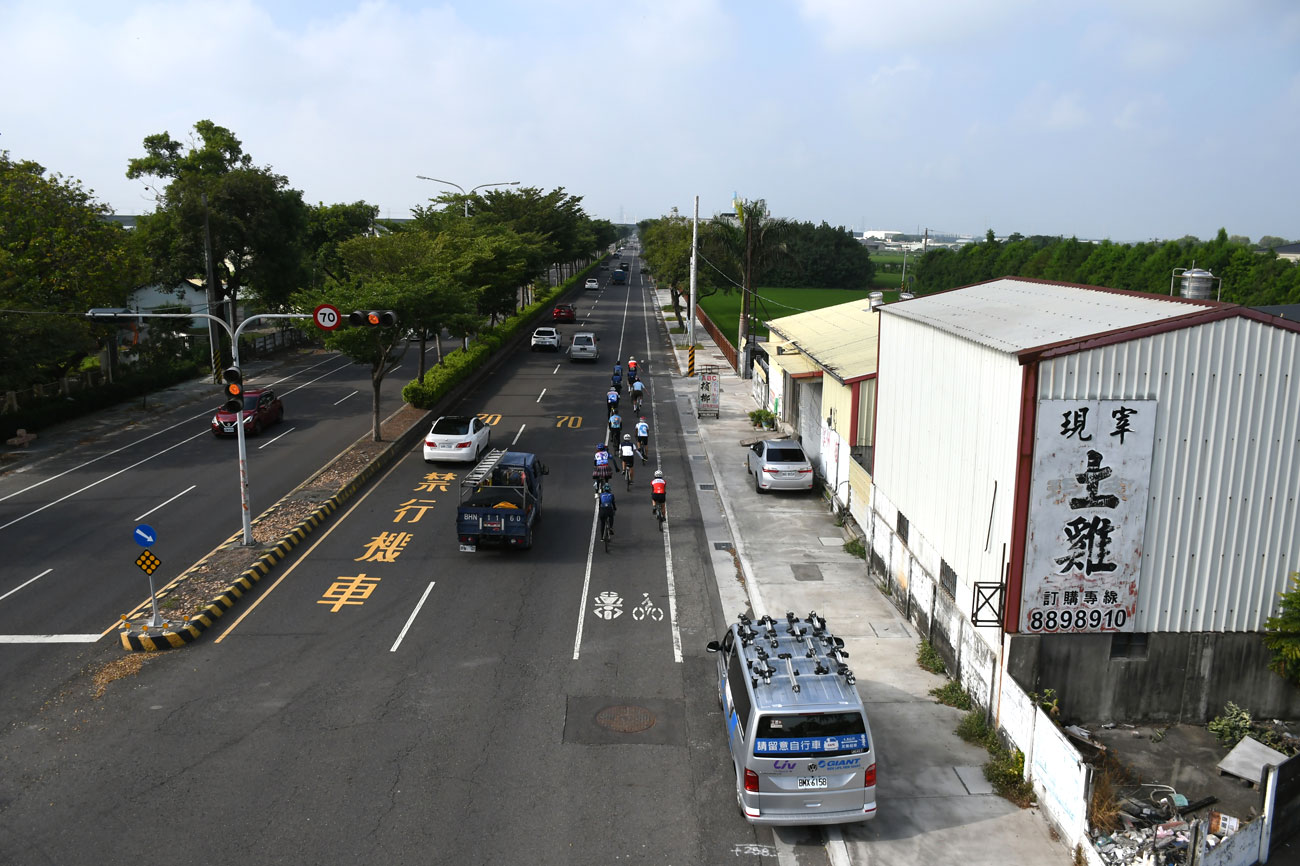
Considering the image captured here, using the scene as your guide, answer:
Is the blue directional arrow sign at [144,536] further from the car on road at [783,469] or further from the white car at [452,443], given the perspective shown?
the car on road at [783,469]

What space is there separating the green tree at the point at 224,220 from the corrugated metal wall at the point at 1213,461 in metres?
45.5

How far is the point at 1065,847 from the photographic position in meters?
10.7

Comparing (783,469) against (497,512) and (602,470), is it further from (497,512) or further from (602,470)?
(497,512)

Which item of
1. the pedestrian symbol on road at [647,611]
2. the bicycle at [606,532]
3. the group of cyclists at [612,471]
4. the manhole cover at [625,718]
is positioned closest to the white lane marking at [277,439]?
the group of cyclists at [612,471]

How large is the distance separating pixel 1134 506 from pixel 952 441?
3165 mm

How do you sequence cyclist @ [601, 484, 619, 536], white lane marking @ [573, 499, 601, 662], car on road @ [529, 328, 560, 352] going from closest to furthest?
white lane marking @ [573, 499, 601, 662]
cyclist @ [601, 484, 619, 536]
car on road @ [529, 328, 560, 352]

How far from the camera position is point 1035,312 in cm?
1531

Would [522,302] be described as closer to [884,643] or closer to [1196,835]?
[884,643]

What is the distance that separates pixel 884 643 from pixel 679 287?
181ft

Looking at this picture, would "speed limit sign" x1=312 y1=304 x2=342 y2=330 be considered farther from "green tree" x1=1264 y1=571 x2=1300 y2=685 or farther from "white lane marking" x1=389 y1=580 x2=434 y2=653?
"green tree" x1=1264 y1=571 x2=1300 y2=685

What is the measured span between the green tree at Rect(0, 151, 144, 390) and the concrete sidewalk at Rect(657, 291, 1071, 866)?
78.4ft

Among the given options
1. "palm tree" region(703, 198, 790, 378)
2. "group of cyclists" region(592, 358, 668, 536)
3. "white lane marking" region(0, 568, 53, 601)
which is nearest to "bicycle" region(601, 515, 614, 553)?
"group of cyclists" region(592, 358, 668, 536)

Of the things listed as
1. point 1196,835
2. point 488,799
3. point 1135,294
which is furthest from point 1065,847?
point 1135,294

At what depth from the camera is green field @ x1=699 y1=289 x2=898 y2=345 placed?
8638 cm
